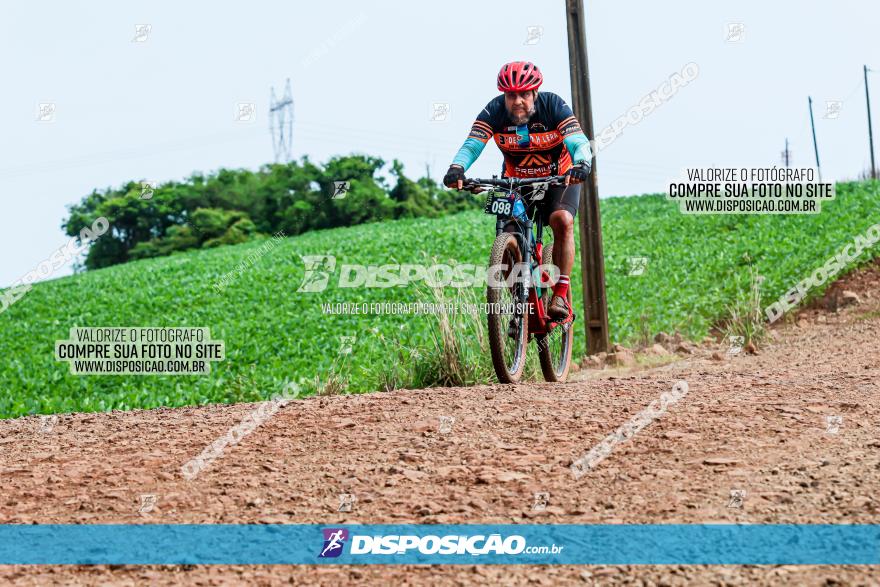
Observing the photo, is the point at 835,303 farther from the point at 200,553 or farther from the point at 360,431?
the point at 200,553

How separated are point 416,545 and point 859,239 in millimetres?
15256


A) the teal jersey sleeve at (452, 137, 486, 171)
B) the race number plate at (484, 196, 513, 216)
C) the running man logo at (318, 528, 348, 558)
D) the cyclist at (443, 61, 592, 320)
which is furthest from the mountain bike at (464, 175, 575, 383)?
the running man logo at (318, 528, 348, 558)

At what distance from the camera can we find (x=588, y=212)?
9633 mm

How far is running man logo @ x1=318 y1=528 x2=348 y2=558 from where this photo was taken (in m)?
3.43

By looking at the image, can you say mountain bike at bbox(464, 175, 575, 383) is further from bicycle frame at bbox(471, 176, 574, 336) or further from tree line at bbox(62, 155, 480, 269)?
tree line at bbox(62, 155, 480, 269)

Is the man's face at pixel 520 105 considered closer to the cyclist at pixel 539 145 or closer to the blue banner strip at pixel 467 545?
the cyclist at pixel 539 145

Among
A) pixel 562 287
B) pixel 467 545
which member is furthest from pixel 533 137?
pixel 467 545

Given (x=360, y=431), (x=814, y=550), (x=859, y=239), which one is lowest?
(x=814, y=550)

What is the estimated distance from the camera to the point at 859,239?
16.2 m

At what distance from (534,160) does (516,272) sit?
3.18ft

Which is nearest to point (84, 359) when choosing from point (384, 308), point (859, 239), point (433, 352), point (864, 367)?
point (384, 308)

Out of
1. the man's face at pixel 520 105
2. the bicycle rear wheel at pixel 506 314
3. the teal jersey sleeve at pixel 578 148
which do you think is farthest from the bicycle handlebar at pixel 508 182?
the man's face at pixel 520 105

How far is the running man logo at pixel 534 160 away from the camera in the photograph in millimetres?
6980

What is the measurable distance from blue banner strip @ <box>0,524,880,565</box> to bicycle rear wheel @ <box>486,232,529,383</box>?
9.80ft
